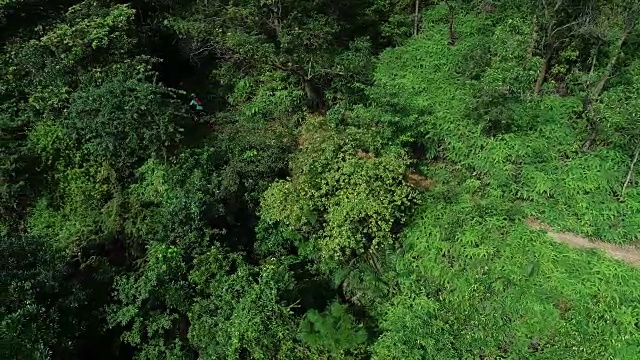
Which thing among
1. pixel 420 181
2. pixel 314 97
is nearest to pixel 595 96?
pixel 420 181

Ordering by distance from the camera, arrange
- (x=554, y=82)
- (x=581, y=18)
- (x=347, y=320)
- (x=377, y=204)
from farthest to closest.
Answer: (x=554, y=82), (x=581, y=18), (x=377, y=204), (x=347, y=320)

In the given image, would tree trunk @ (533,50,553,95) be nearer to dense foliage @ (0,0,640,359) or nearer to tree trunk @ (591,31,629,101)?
dense foliage @ (0,0,640,359)

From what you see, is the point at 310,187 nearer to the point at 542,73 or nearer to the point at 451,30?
the point at 542,73

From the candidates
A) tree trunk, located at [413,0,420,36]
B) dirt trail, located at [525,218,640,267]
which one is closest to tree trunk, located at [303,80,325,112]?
tree trunk, located at [413,0,420,36]

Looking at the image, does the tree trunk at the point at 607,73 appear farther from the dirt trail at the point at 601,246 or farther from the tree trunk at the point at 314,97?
the tree trunk at the point at 314,97

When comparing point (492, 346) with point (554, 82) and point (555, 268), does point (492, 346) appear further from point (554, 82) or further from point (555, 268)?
point (554, 82)

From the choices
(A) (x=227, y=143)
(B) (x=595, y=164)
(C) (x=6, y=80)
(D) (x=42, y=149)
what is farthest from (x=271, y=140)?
(B) (x=595, y=164)
